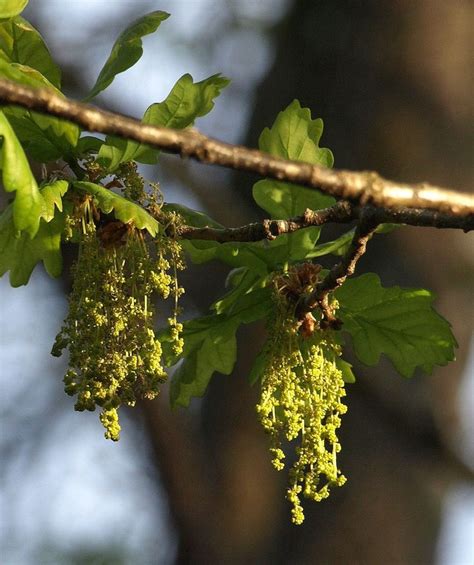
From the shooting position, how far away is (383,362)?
289 centimetres

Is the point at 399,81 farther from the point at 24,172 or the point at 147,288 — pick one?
the point at 24,172

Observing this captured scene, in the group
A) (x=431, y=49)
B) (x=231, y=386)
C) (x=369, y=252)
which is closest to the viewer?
(x=369, y=252)

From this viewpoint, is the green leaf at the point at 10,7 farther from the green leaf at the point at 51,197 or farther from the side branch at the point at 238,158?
the side branch at the point at 238,158

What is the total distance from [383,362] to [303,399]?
5.40 feet

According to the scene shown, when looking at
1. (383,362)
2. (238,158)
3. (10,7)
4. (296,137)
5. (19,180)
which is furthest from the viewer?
(383,362)

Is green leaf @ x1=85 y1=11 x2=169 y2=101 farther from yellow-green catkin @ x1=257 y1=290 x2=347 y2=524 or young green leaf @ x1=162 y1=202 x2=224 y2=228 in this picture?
yellow-green catkin @ x1=257 y1=290 x2=347 y2=524

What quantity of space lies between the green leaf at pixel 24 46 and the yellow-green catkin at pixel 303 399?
16.3 inches

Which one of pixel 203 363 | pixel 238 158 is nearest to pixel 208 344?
pixel 203 363

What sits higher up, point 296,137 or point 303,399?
point 296,137

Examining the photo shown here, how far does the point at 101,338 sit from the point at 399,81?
2.13 metres

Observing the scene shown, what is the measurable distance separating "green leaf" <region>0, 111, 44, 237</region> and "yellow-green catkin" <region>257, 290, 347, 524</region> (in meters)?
0.36

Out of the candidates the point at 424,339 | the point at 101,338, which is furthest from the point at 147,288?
the point at 424,339

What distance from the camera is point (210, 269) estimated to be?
345cm

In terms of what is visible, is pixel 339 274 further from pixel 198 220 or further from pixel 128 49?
pixel 128 49
